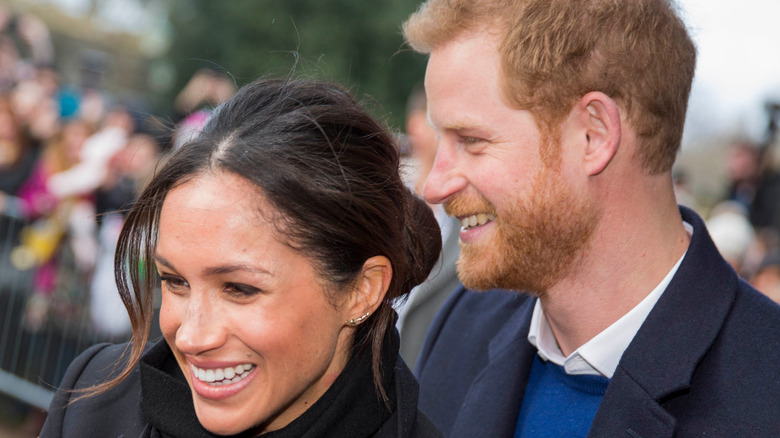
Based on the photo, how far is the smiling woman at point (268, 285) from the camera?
6.88ft

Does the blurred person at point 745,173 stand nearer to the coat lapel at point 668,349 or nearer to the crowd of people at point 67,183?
the crowd of people at point 67,183

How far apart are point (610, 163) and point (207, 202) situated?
50.2 inches

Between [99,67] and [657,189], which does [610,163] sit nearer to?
[657,189]

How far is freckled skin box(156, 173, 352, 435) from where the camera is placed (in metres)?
2.08

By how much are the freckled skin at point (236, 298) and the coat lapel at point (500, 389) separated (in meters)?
0.87

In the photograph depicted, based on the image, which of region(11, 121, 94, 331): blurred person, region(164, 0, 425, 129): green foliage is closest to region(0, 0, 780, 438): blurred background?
region(11, 121, 94, 331): blurred person

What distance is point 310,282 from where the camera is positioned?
2.18 m

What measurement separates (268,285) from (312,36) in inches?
694

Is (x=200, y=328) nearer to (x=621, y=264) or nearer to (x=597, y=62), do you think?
(x=621, y=264)

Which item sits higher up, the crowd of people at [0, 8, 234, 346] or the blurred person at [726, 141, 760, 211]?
the crowd of people at [0, 8, 234, 346]

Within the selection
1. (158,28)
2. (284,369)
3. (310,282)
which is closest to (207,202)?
(310,282)

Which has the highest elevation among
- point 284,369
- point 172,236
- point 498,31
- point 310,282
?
point 498,31

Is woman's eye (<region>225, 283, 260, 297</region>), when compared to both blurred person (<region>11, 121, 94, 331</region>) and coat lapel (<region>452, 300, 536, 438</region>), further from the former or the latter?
blurred person (<region>11, 121, 94, 331</region>)

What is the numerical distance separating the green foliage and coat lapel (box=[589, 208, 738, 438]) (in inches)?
665
